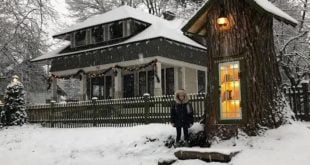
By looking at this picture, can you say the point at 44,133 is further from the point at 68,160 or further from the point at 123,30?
the point at 123,30

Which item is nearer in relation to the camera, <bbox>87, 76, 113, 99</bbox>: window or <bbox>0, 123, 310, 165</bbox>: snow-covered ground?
<bbox>0, 123, 310, 165</bbox>: snow-covered ground

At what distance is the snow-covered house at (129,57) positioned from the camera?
78.4ft

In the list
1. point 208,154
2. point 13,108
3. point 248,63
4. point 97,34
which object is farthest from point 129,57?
point 208,154

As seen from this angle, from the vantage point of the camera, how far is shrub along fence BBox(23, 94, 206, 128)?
15750mm

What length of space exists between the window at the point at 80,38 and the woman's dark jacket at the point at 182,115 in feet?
55.1

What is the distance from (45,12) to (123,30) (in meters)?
7.32

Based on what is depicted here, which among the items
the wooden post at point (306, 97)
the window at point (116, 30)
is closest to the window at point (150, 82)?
the window at point (116, 30)

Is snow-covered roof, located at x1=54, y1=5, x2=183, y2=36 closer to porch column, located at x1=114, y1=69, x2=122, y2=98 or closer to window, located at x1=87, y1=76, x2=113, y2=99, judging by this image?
porch column, located at x1=114, y1=69, x2=122, y2=98

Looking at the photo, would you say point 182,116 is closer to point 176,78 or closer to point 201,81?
point 176,78

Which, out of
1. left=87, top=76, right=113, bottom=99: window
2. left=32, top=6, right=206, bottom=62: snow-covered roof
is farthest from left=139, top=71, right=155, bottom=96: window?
left=32, top=6, right=206, bottom=62: snow-covered roof

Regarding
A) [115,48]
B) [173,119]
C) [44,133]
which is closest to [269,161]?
[173,119]

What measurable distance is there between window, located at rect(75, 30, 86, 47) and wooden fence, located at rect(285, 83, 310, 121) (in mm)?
17116

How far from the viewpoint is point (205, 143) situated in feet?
40.5

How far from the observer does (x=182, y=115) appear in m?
12.6
